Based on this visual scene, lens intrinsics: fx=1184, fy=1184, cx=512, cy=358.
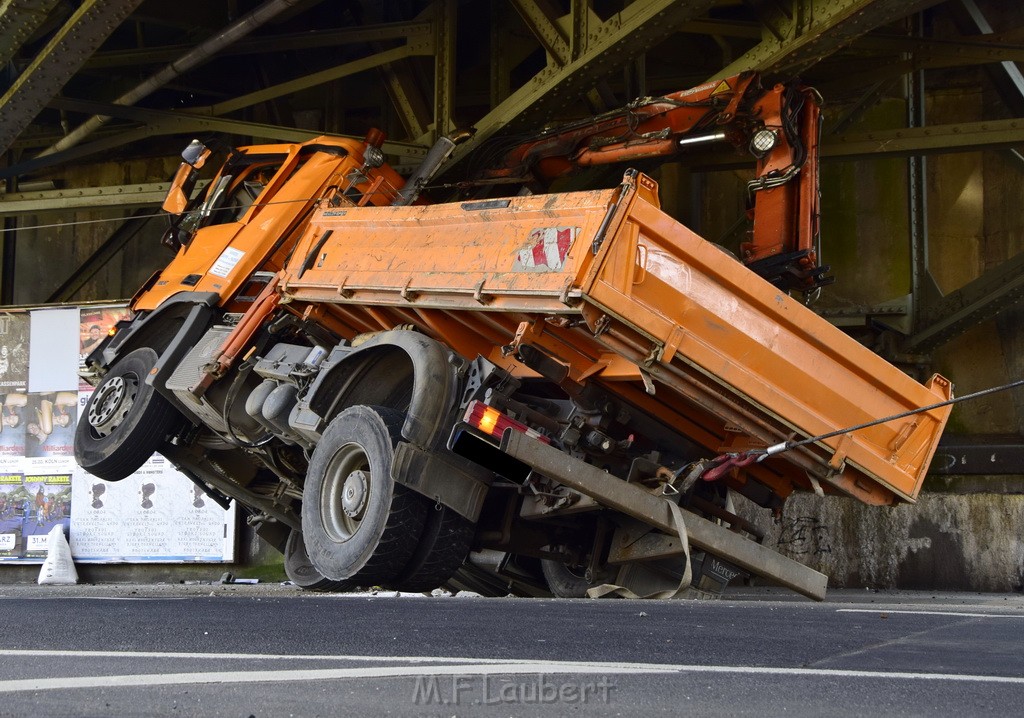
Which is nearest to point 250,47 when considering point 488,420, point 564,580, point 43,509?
point 43,509

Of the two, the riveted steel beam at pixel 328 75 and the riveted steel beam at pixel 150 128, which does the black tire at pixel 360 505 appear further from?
the riveted steel beam at pixel 328 75

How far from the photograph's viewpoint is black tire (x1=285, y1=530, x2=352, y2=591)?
8953 millimetres

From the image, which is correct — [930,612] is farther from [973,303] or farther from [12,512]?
[12,512]

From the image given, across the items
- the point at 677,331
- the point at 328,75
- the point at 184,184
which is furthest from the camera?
the point at 328,75

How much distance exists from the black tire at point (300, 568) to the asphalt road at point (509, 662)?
8.59 ft

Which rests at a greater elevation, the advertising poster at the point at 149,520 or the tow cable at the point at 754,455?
the tow cable at the point at 754,455

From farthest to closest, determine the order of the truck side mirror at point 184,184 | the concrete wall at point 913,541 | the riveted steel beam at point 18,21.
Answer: the concrete wall at point 913,541 < the truck side mirror at point 184,184 < the riveted steel beam at point 18,21

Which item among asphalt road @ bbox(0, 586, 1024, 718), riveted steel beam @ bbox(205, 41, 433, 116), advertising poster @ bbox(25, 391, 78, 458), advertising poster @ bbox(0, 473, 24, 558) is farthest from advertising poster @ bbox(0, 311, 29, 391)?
asphalt road @ bbox(0, 586, 1024, 718)

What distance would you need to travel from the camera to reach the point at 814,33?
8727 mm

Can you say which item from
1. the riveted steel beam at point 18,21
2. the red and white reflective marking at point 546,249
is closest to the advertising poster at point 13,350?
the riveted steel beam at point 18,21

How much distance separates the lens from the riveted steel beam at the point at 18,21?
9281mm

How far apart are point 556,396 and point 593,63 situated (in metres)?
3.89

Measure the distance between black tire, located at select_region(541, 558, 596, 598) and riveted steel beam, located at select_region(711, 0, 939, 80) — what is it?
3.87 m

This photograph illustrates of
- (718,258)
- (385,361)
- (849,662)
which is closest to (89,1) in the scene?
(385,361)
